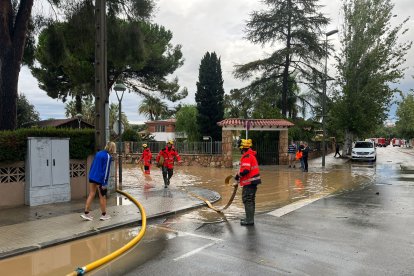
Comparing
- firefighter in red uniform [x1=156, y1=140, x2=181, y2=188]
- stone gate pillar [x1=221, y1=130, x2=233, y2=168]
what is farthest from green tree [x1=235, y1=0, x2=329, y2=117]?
firefighter in red uniform [x1=156, y1=140, x2=181, y2=188]

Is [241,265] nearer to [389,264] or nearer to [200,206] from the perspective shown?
[389,264]

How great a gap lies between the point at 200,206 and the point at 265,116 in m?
Result: 17.8

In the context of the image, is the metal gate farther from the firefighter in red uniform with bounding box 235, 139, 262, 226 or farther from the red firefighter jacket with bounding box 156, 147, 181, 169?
the firefighter in red uniform with bounding box 235, 139, 262, 226

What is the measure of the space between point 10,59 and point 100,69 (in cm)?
294

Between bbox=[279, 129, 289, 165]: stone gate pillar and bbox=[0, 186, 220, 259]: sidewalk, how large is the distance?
1455cm

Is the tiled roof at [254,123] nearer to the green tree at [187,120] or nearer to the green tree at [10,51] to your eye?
the green tree at [10,51]

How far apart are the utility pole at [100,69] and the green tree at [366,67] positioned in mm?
25651

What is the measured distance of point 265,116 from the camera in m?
27.0

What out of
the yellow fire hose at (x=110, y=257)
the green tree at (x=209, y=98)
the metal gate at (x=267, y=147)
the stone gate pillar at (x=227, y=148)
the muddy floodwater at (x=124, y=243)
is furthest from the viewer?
the green tree at (x=209, y=98)

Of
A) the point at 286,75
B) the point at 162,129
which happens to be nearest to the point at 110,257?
the point at 286,75

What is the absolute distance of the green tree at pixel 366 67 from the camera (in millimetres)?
31938

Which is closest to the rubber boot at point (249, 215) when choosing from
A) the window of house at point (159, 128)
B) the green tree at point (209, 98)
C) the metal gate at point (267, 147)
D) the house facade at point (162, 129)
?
the metal gate at point (267, 147)

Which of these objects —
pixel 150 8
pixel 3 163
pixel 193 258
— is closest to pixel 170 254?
pixel 193 258

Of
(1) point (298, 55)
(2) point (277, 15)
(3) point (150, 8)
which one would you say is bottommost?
(3) point (150, 8)
